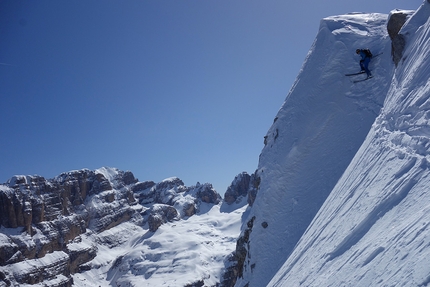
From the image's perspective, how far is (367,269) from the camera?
5.36 meters

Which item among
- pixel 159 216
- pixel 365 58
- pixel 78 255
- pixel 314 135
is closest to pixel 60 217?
pixel 78 255

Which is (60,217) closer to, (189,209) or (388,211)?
(189,209)

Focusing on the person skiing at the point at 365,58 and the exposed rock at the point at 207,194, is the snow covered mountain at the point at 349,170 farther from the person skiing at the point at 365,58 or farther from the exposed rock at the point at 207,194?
the exposed rock at the point at 207,194

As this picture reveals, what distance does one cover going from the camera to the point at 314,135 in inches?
740

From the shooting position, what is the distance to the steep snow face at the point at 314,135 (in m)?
15.5

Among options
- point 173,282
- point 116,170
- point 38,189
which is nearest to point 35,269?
point 38,189

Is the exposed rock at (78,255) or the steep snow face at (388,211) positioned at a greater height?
the exposed rock at (78,255)

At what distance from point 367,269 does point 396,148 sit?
437cm

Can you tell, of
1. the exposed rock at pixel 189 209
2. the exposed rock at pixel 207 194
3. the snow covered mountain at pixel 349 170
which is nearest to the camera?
the snow covered mountain at pixel 349 170

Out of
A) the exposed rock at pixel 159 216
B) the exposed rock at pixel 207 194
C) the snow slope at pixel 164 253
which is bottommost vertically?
the snow slope at pixel 164 253

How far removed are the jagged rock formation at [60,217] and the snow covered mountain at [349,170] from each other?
7898 centimetres

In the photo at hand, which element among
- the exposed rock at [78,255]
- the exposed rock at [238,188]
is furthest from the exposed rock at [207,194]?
the exposed rock at [78,255]

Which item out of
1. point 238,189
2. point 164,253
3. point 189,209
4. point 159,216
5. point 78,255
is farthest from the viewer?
point 238,189

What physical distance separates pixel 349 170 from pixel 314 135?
708cm
